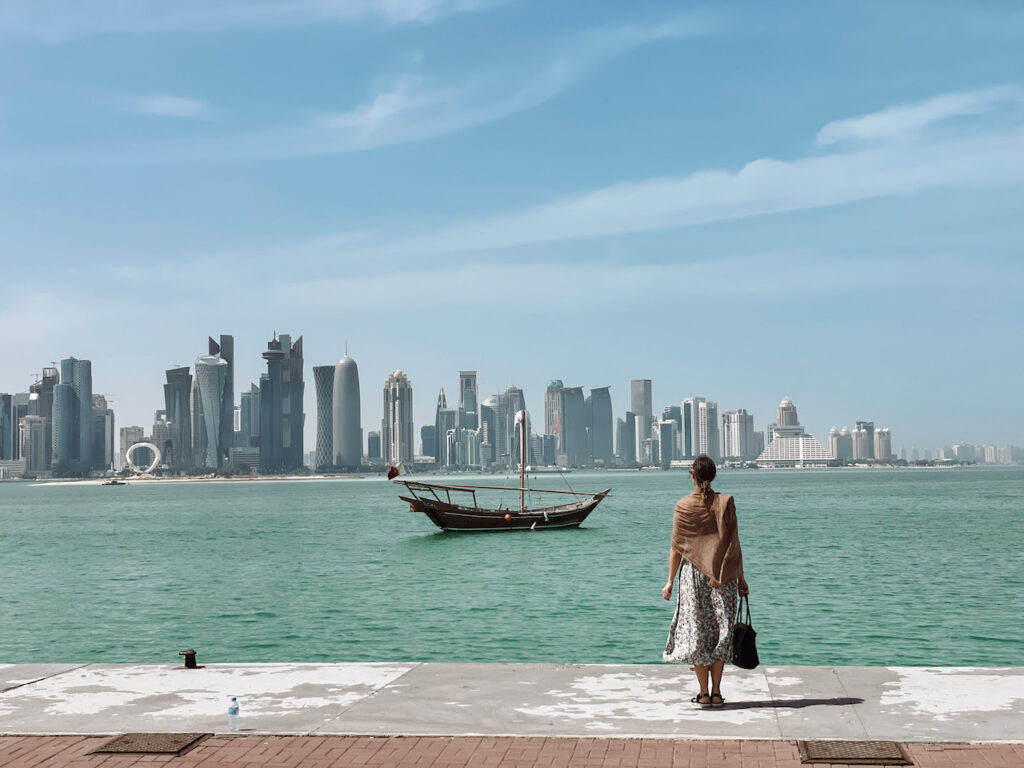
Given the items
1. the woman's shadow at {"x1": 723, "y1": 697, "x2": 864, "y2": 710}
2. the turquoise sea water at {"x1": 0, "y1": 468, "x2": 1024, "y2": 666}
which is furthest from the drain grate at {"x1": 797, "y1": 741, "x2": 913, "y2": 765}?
the turquoise sea water at {"x1": 0, "y1": 468, "x2": 1024, "y2": 666}

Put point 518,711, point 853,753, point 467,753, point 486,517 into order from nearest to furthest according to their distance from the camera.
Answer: point 853,753 → point 467,753 → point 518,711 → point 486,517

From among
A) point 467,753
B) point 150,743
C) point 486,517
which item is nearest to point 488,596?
point 150,743

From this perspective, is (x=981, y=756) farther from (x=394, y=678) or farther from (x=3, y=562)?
(x=3, y=562)

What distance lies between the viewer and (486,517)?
73188 mm

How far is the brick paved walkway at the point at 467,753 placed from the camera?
7.31 metres

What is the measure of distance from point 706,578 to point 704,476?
2.97 feet

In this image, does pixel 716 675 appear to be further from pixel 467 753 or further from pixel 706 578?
pixel 467 753

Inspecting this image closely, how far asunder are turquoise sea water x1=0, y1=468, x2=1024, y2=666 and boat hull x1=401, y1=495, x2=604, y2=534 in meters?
1.58

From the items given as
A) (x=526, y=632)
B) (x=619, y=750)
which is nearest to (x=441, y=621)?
(x=526, y=632)

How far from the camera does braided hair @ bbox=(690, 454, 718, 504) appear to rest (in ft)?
29.5

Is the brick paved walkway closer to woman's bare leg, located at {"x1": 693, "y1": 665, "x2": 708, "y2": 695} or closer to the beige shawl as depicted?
woman's bare leg, located at {"x1": 693, "y1": 665, "x2": 708, "y2": 695}

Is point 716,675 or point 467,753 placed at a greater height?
point 716,675

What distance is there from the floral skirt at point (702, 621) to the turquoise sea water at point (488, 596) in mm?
11328

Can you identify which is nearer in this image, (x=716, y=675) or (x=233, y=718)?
(x=233, y=718)
